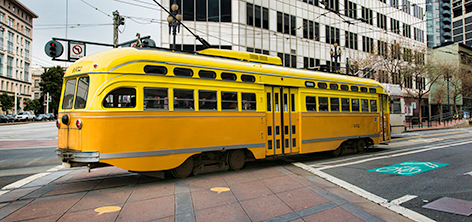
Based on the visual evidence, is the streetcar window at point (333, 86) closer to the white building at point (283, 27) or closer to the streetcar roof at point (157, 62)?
the streetcar roof at point (157, 62)

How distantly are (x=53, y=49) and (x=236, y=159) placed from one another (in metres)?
10.6

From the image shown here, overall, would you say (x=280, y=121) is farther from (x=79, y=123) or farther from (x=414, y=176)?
(x=79, y=123)

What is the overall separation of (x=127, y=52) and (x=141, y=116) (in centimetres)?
166

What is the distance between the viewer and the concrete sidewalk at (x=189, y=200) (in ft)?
15.4

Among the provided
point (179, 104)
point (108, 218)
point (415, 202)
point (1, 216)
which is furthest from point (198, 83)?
point (415, 202)

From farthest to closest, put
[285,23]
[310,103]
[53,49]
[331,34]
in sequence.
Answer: [331,34], [285,23], [53,49], [310,103]

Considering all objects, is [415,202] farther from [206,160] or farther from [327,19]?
[327,19]

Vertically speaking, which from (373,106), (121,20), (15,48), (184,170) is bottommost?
(184,170)

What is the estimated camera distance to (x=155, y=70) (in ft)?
21.9

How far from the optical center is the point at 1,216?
4680mm

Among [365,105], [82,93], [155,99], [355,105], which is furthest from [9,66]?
[365,105]

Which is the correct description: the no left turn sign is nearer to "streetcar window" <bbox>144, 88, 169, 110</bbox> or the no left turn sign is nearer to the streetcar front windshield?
the streetcar front windshield

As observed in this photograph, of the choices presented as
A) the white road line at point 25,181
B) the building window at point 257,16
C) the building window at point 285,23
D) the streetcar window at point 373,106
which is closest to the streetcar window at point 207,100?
the white road line at point 25,181

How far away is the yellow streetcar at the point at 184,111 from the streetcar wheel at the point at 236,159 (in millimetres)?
30
